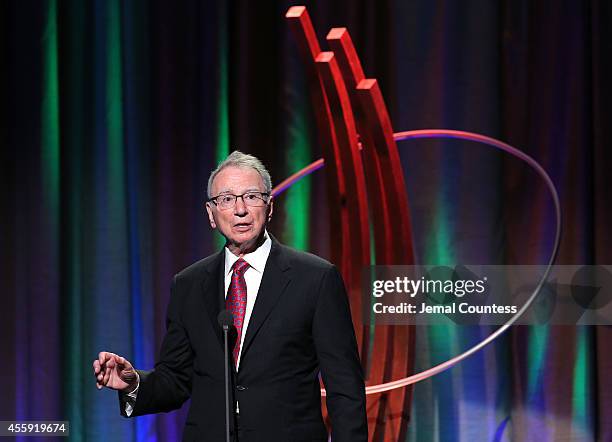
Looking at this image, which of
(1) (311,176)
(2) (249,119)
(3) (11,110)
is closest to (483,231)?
(1) (311,176)

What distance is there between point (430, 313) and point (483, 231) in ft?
1.45

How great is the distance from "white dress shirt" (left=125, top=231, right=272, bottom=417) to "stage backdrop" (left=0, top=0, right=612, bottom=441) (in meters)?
1.88

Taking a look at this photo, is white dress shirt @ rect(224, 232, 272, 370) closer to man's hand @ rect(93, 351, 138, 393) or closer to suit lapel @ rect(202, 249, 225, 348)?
suit lapel @ rect(202, 249, 225, 348)

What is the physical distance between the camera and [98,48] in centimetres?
399

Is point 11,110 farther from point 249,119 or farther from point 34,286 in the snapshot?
point 249,119

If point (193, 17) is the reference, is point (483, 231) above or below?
below

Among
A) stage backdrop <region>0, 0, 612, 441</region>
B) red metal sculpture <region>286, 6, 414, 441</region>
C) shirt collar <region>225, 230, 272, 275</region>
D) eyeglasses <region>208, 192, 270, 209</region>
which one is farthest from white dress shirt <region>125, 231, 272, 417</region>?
stage backdrop <region>0, 0, 612, 441</region>

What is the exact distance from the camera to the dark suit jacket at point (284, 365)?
1.85 m

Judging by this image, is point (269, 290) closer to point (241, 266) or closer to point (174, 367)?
point (241, 266)

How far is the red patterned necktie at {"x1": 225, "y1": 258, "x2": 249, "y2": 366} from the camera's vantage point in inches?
75.2

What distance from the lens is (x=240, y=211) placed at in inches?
74.4

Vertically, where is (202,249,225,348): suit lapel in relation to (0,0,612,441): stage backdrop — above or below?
below

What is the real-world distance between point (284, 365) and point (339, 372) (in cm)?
12

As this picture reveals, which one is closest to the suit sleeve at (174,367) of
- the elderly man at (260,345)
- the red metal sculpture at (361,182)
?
the elderly man at (260,345)
